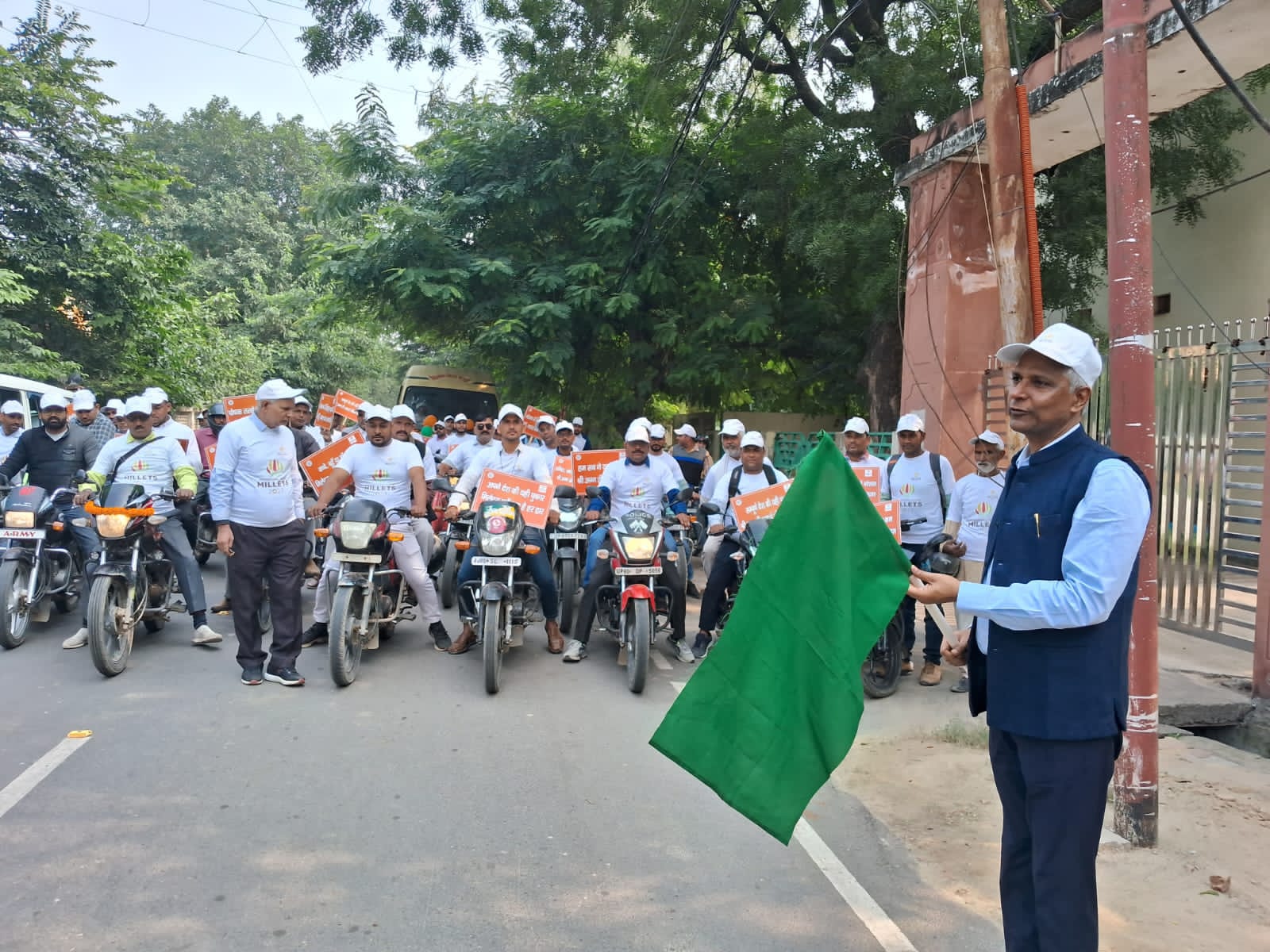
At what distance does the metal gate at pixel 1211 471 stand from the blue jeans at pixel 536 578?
470 centimetres

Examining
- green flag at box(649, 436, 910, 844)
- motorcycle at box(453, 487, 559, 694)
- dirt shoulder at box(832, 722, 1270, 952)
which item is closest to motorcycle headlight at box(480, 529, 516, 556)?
motorcycle at box(453, 487, 559, 694)

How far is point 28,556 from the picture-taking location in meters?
7.13

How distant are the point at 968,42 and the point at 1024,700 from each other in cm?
1183

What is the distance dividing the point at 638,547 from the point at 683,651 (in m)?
1.20

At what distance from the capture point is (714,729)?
9.32 feet

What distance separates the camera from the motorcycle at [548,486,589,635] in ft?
25.2

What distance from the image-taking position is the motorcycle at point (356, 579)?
6.11 metres

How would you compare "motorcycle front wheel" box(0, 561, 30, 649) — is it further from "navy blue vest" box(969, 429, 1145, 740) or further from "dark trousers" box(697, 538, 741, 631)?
"navy blue vest" box(969, 429, 1145, 740)

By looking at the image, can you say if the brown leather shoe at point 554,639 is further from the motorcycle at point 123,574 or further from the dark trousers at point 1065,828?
the dark trousers at point 1065,828

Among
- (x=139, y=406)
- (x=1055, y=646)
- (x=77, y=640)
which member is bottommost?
(x=77, y=640)

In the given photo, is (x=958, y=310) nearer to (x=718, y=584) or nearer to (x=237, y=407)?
(x=718, y=584)

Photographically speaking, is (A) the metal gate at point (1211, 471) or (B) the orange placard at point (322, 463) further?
(B) the orange placard at point (322, 463)

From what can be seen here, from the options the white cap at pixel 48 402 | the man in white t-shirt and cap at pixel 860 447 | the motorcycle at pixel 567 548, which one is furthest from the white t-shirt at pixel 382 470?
the man in white t-shirt and cap at pixel 860 447

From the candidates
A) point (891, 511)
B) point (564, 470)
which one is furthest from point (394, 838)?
point (564, 470)
